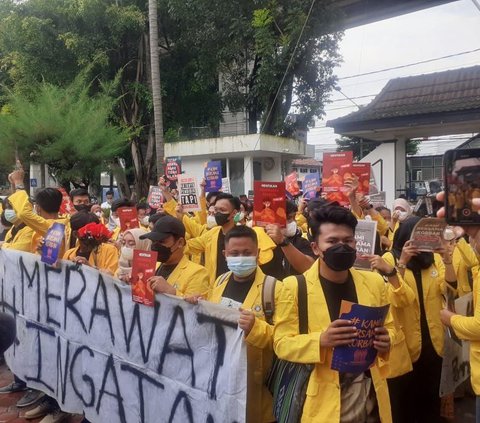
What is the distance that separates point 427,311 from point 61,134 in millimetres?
14990

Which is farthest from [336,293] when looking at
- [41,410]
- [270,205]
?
[41,410]

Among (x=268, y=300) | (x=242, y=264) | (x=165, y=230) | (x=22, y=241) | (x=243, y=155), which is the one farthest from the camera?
(x=243, y=155)

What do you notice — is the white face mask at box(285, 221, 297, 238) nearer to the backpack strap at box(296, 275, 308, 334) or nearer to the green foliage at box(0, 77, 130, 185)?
the backpack strap at box(296, 275, 308, 334)

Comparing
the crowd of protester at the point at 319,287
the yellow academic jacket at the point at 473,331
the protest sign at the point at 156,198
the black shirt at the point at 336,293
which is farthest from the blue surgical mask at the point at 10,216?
the yellow academic jacket at the point at 473,331

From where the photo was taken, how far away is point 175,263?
3535 millimetres

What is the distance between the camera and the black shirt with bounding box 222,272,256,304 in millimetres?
3023

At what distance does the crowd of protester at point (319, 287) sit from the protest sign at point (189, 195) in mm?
331

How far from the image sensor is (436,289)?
11.5 ft

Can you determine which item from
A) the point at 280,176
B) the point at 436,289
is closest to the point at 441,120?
the point at 436,289

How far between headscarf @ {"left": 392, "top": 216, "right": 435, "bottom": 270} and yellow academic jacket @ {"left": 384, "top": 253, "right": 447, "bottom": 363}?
5 cm

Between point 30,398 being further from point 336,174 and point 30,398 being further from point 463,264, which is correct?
point 463,264

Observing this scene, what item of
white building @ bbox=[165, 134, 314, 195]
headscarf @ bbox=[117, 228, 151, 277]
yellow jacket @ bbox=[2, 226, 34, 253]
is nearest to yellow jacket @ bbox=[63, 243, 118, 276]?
headscarf @ bbox=[117, 228, 151, 277]

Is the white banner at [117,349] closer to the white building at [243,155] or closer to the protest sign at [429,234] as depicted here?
the protest sign at [429,234]

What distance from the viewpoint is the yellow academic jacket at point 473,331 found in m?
2.48
